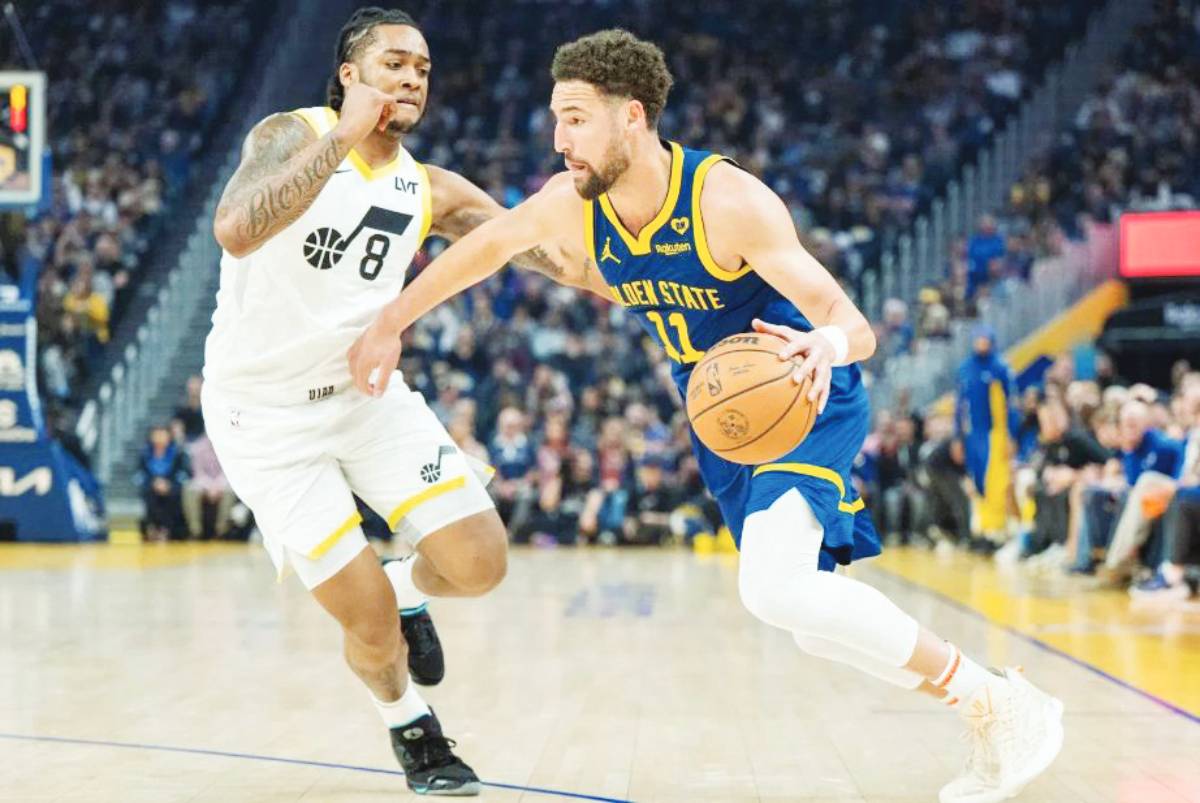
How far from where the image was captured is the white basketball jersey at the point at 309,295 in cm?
475

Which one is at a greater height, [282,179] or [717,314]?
[282,179]

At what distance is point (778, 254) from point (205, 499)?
1364 centimetres

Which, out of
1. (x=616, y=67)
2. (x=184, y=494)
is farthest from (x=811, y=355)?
(x=184, y=494)

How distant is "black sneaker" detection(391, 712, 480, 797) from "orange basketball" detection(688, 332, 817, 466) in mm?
1298

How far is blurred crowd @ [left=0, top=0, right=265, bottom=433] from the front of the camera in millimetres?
18891

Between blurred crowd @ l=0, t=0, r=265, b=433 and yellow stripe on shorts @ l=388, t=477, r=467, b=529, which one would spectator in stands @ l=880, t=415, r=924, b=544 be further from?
yellow stripe on shorts @ l=388, t=477, r=467, b=529

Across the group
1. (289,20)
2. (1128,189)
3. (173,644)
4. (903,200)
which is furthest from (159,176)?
(173,644)

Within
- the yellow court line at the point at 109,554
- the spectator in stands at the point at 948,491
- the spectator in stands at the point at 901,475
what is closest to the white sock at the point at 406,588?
the yellow court line at the point at 109,554

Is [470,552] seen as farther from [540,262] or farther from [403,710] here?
[540,262]

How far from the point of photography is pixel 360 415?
15.9ft

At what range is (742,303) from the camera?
4.48 m

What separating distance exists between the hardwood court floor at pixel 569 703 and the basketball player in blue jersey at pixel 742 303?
1.20 ft

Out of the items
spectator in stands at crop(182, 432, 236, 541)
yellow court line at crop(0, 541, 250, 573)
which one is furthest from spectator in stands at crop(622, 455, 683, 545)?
spectator in stands at crop(182, 432, 236, 541)

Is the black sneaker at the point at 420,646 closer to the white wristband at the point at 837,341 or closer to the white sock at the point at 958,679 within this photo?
the white sock at the point at 958,679
